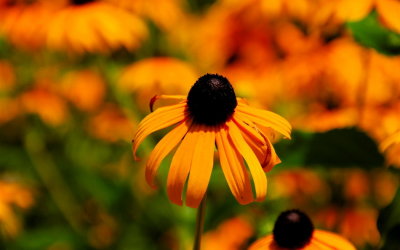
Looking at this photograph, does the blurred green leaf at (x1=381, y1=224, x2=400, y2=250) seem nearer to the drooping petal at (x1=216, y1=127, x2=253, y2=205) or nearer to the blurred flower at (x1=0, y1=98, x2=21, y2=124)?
the drooping petal at (x1=216, y1=127, x2=253, y2=205)

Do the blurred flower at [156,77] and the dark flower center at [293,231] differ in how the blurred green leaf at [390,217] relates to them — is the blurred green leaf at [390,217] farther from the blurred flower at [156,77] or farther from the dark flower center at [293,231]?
the blurred flower at [156,77]

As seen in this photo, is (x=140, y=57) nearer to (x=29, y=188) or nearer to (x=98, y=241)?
(x=29, y=188)

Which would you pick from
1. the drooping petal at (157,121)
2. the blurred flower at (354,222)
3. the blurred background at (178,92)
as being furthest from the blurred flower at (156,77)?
the drooping petal at (157,121)

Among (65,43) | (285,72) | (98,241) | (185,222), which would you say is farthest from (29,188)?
(285,72)

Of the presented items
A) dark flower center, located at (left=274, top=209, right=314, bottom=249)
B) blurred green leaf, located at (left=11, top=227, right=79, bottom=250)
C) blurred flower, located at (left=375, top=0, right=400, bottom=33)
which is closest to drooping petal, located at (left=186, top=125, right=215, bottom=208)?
dark flower center, located at (left=274, top=209, right=314, bottom=249)

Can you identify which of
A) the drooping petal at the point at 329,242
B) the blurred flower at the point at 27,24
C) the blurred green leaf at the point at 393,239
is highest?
the blurred flower at the point at 27,24

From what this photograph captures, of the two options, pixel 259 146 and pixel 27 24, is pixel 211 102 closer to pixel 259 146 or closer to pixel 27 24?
pixel 259 146

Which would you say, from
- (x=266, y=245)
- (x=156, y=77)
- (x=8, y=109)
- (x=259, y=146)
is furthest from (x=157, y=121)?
(x=8, y=109)
